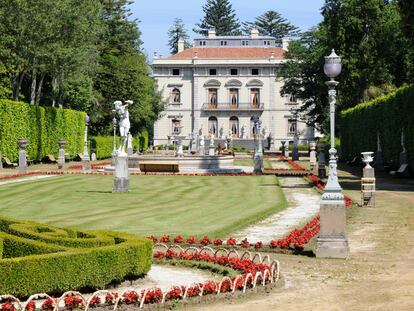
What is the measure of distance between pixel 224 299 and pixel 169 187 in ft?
71.5

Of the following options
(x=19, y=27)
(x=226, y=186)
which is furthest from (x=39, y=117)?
(x=226, y=186)

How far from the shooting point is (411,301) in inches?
427

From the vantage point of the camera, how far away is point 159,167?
143 feet

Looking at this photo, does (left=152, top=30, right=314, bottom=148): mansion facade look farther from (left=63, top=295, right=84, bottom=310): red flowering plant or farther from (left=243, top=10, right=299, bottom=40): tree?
(left=63, top=295, right=84, bottom=310): red flowering plant

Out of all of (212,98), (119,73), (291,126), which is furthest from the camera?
(212,98)

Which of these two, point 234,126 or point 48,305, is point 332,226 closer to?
point 48,305

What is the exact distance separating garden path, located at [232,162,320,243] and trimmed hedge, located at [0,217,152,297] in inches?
221

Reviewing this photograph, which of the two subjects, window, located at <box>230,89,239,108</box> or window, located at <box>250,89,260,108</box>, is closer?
window, located at <box>250,89,260,108</box>

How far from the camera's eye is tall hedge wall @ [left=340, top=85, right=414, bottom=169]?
41.9 m

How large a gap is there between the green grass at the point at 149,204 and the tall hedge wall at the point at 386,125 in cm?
987

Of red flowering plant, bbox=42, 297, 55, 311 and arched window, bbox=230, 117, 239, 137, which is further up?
arched window, bbox=230, 117, 239, 137

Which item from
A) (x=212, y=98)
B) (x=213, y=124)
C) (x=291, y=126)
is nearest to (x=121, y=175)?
(x=213, y=124)

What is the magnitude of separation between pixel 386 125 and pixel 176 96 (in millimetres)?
66522

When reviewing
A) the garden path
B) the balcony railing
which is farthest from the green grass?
the balcony railing
